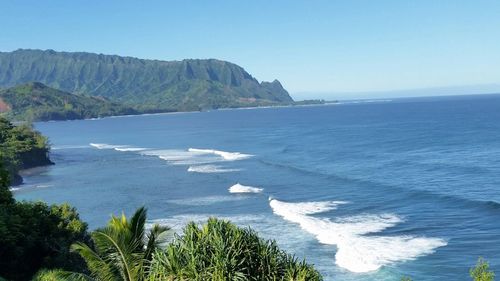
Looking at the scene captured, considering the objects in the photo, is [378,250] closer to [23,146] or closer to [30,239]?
[30,239]

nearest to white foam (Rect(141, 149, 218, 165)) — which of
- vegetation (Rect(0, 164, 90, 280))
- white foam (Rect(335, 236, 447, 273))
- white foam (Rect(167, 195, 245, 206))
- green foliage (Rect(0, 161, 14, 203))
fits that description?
white foam (Rect(167, 195, 245, 206))

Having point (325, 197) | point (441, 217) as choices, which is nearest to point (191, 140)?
point (325, 197)

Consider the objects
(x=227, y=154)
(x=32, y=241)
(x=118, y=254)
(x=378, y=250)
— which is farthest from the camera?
(x=227, y=154)

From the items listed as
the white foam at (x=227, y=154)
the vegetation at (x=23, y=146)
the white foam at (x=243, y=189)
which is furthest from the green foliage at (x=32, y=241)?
the white foam at (x=227, y=154)

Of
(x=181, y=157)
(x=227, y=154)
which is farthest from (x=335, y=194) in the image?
(x=181, y=157)

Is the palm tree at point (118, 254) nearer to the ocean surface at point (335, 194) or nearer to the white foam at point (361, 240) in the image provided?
the ocean surface at point (335, 194)

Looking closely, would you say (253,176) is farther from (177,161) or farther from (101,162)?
(101,162)
